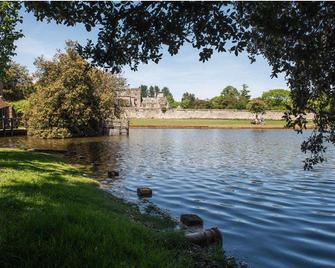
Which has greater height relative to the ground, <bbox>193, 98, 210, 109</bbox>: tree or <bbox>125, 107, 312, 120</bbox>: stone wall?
<bbox>193, 98, 210, 109</bbox>: tree

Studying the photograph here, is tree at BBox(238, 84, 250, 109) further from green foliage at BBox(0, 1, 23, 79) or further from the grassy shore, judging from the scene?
green foliage at BBox(0, 1, 23, 79)

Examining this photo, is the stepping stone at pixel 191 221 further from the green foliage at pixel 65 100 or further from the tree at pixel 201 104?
the tree at pixel 201 104

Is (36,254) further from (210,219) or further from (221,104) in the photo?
(221,104)

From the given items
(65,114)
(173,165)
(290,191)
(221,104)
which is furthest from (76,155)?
(221,104)

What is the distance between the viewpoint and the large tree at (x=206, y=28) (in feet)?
19.3

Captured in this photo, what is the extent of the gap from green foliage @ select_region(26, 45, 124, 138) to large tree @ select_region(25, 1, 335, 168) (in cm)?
4385

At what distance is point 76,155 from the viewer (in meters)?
30.9

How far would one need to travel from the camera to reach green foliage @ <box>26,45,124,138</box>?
49.6 metres

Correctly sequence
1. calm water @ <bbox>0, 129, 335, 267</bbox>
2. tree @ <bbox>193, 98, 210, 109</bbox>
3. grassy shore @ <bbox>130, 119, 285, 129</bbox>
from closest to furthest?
calm water @ <bbox>0, 129, 335, 267</bbox>, grassy shore @ <bbox>130, 119, 285, 129</bbox>, tree @ <bbox>193, 98, 210, 109</bbox>

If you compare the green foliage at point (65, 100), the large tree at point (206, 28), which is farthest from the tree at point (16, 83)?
the large tree at point (206, 28)

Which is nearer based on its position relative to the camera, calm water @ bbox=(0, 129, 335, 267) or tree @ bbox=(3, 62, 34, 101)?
calm water @ bbox=(0, 129, 335, 267)

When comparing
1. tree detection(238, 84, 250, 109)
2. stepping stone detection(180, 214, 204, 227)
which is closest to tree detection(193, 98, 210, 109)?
tree detection(238, 84, 250, 109)

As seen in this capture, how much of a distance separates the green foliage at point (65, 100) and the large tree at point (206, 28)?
43853 millimetres

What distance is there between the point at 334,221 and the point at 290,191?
538 centimetres
